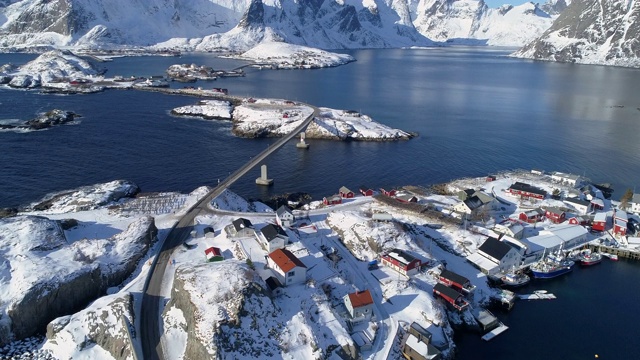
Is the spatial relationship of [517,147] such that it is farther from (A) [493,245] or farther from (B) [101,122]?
(B) [101,122]

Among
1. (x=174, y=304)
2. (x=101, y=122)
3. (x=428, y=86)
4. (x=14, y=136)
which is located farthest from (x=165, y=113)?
(x=428, y=86)

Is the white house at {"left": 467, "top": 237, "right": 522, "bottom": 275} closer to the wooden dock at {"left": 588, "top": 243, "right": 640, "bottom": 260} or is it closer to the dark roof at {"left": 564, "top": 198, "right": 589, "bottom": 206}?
the wooden dock at {"left": 588, "top": 243, "right": 640, "bottom": 260}

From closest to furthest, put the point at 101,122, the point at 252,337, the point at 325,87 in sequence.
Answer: the point at 252,337
the point at 101,122
the point at 325,87

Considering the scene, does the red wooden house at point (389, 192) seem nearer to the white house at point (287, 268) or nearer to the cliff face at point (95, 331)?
the white house at point (287, 268)

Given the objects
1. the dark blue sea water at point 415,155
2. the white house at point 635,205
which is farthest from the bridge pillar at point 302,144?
the white house at point 635,205

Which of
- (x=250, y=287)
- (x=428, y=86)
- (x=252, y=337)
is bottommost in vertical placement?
(x=252, y=337)

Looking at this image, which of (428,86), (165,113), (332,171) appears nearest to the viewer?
(332,171)

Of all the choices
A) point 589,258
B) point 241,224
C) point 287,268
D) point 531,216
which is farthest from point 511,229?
point 241,224
